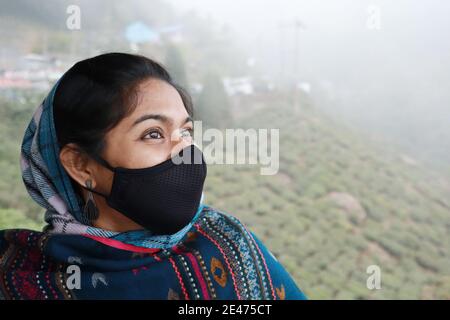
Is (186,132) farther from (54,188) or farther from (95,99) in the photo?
(54,188)

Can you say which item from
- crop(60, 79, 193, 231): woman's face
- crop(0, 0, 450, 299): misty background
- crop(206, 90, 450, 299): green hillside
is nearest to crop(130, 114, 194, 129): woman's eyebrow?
crop(60, 79, 193, 231): woman's face

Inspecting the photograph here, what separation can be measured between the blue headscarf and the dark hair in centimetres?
3

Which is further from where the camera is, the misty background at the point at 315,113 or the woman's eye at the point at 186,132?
the misty background at the point at 315,113

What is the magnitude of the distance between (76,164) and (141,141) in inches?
6.4

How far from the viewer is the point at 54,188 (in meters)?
0.89

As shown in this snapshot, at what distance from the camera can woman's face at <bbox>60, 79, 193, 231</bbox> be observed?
81 centimetres

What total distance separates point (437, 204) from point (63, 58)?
5.04 meters

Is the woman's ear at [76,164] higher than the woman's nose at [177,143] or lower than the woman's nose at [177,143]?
lower

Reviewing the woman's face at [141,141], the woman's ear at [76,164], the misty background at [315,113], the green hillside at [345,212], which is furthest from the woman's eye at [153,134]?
the green hillside at [345,212]

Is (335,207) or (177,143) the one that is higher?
(177,143)

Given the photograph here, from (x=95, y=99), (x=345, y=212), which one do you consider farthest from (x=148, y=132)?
(x=345, y=212)

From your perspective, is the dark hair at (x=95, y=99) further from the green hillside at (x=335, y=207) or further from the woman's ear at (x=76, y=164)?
the green hillside at (x=335, y=207)

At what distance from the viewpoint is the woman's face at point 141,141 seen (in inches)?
31.9
